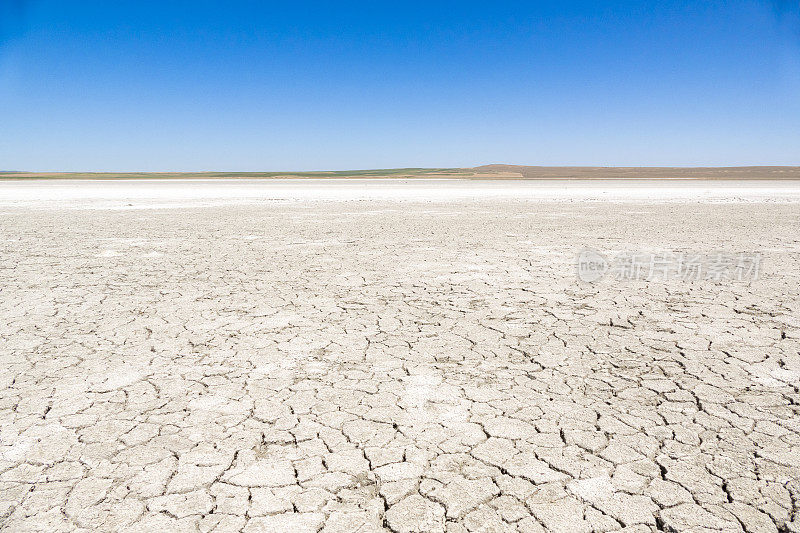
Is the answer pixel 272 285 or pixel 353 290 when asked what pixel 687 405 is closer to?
pixel 353 290

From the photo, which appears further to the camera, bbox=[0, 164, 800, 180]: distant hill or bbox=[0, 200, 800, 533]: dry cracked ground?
bbox=[0, 164, 800, 180]: distant hill

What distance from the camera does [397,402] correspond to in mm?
2725

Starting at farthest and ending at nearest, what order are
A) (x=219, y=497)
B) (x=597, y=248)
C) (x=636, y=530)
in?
(x=597, y=248), (x=219, y=497), (x=636, y=530)

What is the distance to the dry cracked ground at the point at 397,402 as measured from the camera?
188cm

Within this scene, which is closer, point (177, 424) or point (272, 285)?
point (177, 424)

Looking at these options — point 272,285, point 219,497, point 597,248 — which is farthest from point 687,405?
point 597,248

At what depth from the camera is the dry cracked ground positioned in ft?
6.17

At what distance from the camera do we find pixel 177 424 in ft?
8.13

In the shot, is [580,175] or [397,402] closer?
[397,402]

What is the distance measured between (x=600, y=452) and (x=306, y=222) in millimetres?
10435

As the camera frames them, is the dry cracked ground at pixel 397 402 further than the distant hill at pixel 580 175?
No

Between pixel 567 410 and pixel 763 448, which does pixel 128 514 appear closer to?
pixel 567 410

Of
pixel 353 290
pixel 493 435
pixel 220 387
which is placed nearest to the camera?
pixel 493 435

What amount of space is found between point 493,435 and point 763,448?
1.23 metres
